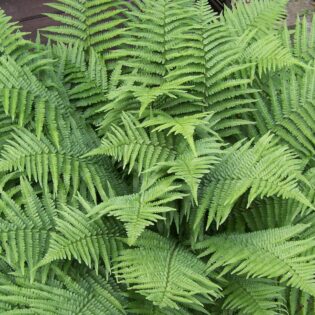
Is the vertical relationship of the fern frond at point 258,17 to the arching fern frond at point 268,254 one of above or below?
above

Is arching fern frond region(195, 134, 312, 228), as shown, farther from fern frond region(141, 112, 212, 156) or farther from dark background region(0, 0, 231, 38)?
dark background region(0, 0, 231, 38)

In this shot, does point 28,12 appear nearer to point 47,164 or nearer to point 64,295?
point 47,164

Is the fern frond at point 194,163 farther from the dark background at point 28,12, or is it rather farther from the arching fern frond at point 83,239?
the dark background at point 28,12

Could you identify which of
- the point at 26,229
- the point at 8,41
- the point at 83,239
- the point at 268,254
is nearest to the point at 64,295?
the point at 83,239

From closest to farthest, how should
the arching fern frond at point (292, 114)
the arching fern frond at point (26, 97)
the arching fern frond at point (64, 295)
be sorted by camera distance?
the arching fern frond at point (64, 295) < the arching fern frond at point (26, 97) < the arching fern frond at point (292, 114)

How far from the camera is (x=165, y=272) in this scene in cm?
198

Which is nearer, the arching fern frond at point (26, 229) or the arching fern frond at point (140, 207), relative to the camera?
the arching fern frond at point (140, 207)

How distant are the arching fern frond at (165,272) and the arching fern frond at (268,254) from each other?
3.5 inches

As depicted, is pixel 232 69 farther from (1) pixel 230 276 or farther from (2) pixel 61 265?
(2) pixel 61 265

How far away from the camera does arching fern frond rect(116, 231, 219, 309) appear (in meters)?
1.87

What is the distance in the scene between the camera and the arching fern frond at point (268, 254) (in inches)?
73.9

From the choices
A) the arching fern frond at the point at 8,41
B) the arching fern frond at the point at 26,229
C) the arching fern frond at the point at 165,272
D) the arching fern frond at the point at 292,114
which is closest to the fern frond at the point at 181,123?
the arching fern frond at the point at 292,114

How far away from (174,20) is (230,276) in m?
1.36

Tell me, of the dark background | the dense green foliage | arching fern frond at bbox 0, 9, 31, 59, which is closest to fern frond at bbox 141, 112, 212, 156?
the dense green foliage
